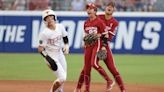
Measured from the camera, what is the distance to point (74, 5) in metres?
24.8

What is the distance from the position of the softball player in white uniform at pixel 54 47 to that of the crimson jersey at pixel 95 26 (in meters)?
0.69

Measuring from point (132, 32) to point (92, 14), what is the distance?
455 inches

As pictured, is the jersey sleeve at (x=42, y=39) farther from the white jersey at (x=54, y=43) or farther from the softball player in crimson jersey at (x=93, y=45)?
the softball player in crimson jersey at (x=93, y=45)

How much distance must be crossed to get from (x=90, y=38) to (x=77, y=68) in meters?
6.81

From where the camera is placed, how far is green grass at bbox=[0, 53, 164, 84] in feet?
54.3

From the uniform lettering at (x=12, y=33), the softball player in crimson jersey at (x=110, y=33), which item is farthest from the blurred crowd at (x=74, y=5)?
the softball player in crimson jersey at (x=110, y=33)

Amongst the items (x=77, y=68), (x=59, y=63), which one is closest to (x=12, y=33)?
(x=77, y=68)

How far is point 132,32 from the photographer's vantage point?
23719 mm

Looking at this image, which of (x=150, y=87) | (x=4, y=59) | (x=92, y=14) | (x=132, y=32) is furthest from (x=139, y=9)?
(x=92, y=14)

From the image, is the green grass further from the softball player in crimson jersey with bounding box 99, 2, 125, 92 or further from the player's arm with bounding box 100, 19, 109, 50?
the player's arm with bounding box 100, 19, 109, 50

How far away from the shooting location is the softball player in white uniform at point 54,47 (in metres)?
11.5

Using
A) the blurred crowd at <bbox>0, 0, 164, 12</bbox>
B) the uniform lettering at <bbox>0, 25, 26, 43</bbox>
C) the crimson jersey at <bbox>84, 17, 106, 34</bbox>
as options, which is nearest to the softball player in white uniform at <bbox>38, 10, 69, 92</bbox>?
the crimson jersey at <bbox>84, 17, 106, 34</bbox>

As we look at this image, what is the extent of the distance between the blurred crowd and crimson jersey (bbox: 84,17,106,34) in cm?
1148

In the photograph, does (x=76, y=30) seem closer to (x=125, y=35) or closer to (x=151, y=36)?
(x=125, y=35)
